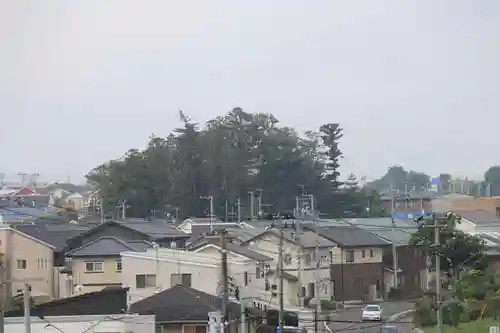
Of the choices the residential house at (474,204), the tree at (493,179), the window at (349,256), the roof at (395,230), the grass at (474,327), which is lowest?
the grass at (474,327)

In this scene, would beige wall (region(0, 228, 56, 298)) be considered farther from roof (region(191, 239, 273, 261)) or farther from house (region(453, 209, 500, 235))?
house (region(453, 209, 500, 235))

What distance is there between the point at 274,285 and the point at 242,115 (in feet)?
76.1

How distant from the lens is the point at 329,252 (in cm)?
2733

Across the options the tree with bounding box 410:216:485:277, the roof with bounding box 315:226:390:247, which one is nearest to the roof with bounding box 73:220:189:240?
the roof with bounding box 315:226:390:247

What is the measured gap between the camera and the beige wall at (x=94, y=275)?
21858 millimetres

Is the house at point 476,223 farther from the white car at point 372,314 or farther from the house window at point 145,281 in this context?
the house window at point 145,281

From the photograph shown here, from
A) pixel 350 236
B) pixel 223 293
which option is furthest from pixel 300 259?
pixel 223 293

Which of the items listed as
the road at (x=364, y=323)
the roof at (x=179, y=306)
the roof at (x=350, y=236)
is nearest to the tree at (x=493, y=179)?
the roof at (x=350, y=236)

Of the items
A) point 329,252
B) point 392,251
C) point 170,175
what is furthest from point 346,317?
point 170,175

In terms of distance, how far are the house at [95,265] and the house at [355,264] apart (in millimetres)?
7950

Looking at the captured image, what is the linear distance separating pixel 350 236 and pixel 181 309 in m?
13.8

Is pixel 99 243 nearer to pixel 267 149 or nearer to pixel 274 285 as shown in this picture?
pixel 274 285

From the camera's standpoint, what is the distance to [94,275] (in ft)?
72.4

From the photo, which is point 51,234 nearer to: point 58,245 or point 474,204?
point 58,245
